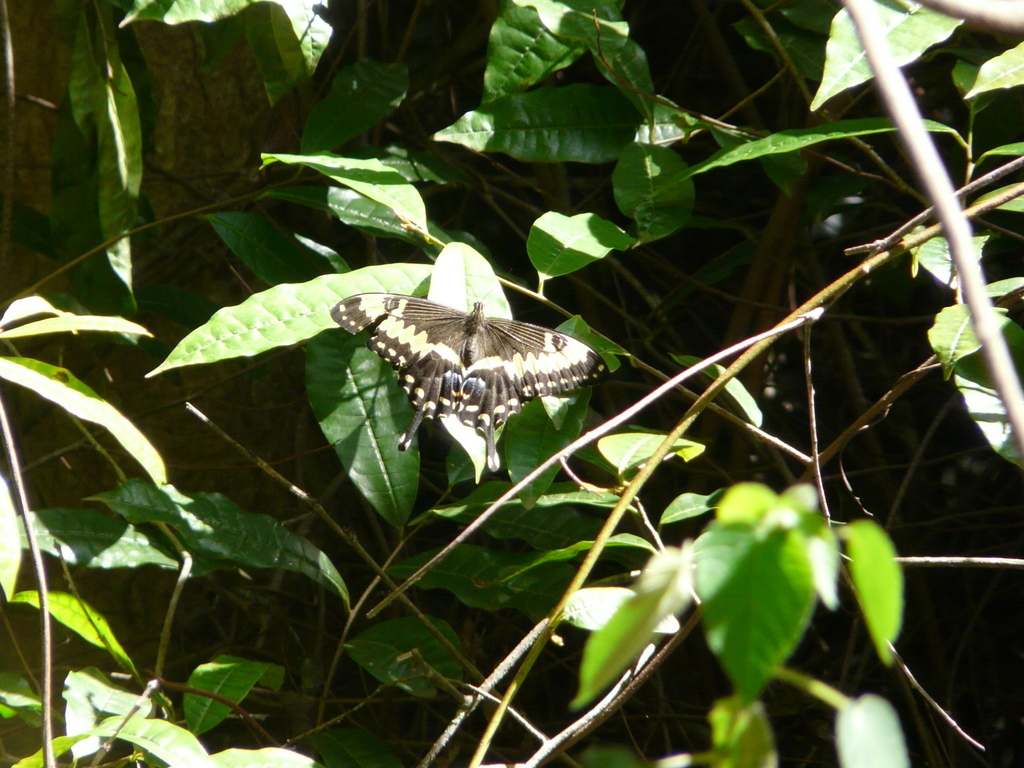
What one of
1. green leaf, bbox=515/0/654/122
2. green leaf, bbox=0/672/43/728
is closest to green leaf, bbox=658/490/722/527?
green leaf, bbox=515/0/654/122

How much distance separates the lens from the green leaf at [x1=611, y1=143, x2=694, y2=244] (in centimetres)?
106

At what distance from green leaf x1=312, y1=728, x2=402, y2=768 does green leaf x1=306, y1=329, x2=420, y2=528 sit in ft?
0.95

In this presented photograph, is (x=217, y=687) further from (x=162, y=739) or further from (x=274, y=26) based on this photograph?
(x=274, y=26)

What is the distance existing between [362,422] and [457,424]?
0.65ft

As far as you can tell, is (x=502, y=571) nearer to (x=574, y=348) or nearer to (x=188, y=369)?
(x=574, y=348)

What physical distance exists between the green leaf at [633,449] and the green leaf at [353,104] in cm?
65

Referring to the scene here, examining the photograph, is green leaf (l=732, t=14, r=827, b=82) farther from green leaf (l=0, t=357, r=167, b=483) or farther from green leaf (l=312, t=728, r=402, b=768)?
green leaf (l=312, t=728, r=402, b=768)

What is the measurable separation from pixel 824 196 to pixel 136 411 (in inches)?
53.5

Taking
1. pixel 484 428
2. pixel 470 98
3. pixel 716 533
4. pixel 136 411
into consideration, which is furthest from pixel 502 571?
pixel 470 98

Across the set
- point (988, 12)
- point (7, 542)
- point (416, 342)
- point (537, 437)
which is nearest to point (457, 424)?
point (537, 437)

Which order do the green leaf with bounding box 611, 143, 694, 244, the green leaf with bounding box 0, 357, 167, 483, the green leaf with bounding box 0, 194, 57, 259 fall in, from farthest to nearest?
the green leaf with bounding box 0, 194, 57, 259 → the green leaf with bounding box 611, 143, 694, 244 → the green leaf with bounding box 0, 357, 167, 483

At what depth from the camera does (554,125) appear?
115 centimetres

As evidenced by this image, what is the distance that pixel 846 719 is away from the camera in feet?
0.92

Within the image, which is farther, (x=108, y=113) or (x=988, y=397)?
(x=108, y=113)
